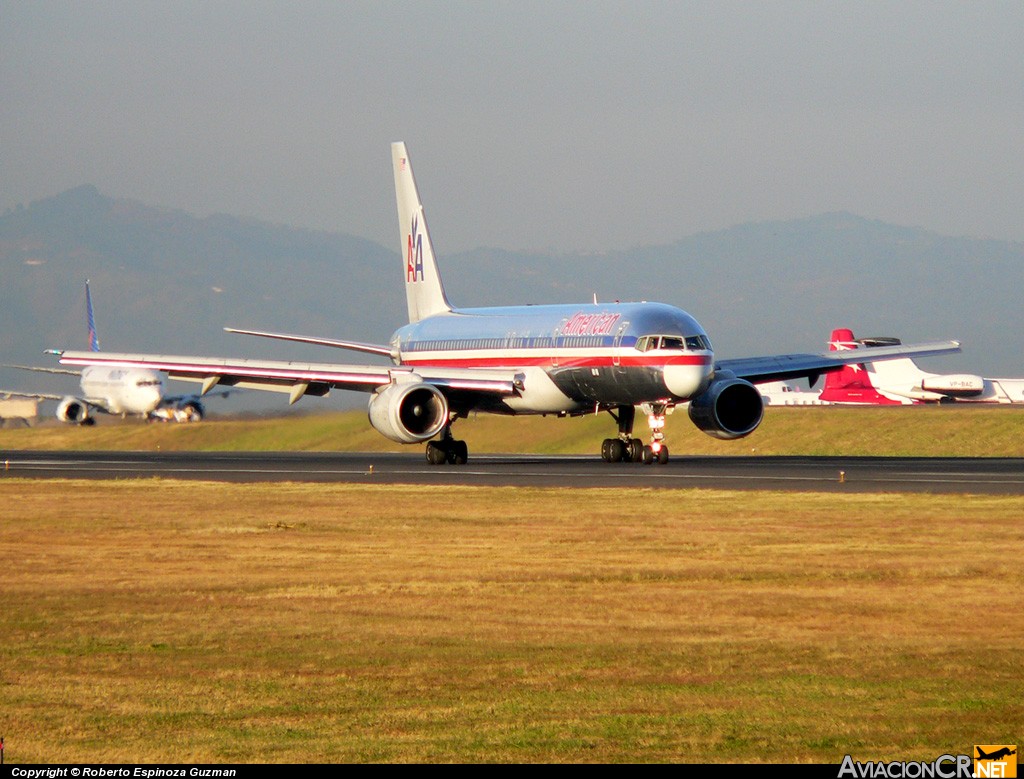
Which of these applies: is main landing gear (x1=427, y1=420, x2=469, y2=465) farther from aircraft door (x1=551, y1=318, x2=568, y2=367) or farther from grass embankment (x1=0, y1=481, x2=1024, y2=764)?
grass embankment (x1=0, y1=481, x2=1024, y2=764)

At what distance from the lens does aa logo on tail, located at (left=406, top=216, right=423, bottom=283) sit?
2169 inches

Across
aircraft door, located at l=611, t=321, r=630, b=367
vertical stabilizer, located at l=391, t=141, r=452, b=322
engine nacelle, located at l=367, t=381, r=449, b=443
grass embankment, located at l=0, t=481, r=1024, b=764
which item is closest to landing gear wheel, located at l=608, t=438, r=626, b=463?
aircraft door, located at l=611, t=321, r=630, b=367

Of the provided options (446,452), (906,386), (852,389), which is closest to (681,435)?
(446,452)

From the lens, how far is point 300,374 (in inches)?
1770

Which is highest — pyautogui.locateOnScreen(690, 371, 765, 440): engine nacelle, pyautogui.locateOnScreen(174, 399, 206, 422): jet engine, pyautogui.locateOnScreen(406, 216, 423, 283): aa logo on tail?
pyautogui.locateOnScreen(406, 216, 423, 283): aa logo on tail

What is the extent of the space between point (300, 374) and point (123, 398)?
54730mm

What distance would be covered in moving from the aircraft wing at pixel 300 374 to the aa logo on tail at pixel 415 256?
9124mm

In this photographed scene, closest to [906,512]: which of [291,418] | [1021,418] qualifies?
[1021,418]

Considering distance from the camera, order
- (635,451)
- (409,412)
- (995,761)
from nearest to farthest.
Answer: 1. (995,761)
2. (409,412)
3. (635,451)

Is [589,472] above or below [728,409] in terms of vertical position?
below

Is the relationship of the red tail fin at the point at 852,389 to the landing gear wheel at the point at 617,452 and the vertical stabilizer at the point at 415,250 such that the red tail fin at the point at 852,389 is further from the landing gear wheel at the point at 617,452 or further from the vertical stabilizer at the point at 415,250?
the landing gear wheel at the point at 617,452

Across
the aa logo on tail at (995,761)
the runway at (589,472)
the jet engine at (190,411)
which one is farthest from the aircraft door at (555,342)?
the jet engine at (190,411)

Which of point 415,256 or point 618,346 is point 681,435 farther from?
point 618,346

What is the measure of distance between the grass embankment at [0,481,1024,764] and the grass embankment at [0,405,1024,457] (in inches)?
1375
